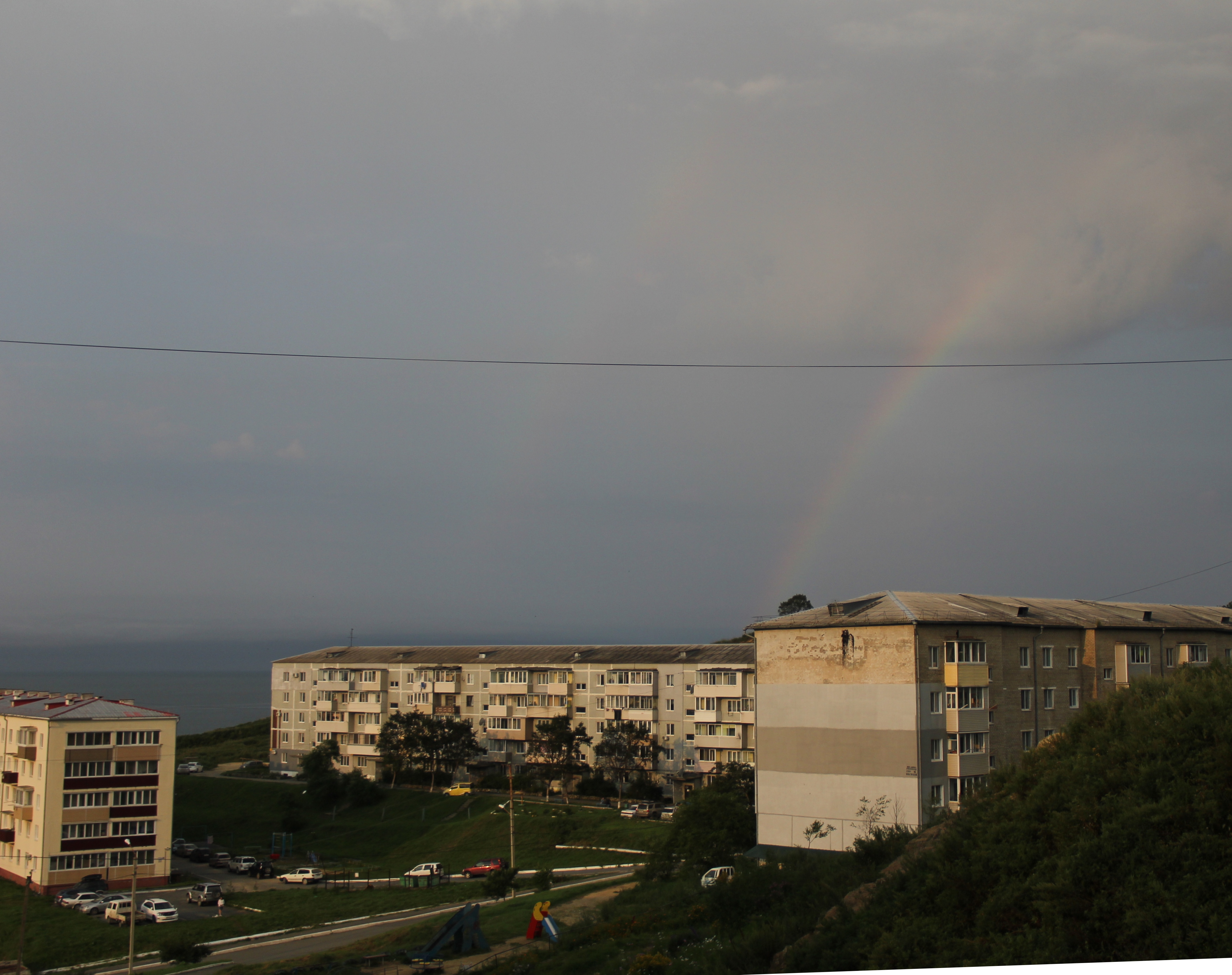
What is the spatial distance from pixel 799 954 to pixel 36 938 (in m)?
32.1

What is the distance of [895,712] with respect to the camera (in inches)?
1197

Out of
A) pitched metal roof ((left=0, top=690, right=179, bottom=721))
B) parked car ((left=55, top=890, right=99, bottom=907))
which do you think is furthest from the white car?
pitched metal roof ((left=0, top=690, right=179, bottom=721))

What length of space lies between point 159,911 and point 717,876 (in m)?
23.7

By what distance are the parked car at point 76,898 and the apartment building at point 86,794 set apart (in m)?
2.60

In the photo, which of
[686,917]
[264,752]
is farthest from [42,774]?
[264,752]

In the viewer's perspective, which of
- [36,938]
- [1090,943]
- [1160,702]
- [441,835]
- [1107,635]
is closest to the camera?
[1090,943]

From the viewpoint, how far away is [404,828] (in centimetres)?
5316

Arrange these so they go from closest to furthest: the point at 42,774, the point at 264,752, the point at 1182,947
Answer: the point at 1182,947
the point at 42,774
the point at 264,752

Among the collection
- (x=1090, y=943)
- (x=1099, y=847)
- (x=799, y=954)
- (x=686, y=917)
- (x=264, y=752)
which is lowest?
(x=264, y=752)

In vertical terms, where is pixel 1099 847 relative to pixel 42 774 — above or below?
above

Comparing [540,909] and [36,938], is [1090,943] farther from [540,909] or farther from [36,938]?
[36,938]

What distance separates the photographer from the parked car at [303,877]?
4291 cm

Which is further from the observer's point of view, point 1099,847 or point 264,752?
point 264,752

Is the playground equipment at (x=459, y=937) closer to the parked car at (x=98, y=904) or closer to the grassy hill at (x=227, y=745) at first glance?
the parked car at (x=98, y=904)
